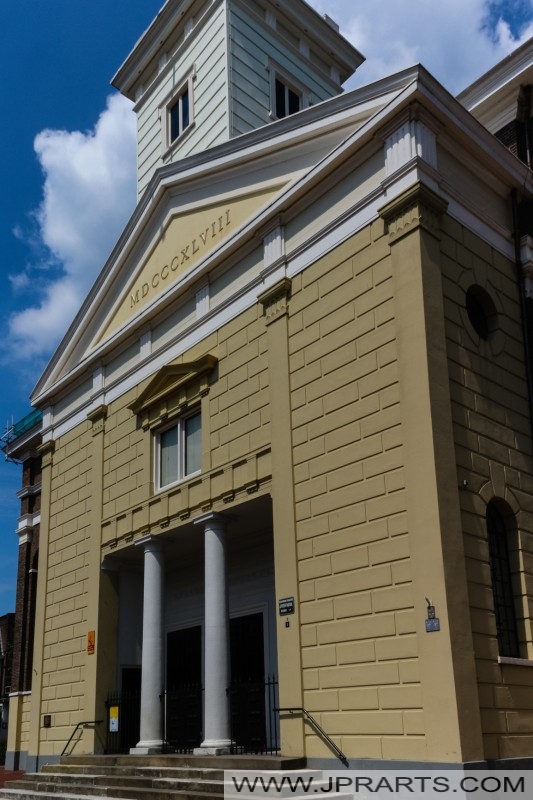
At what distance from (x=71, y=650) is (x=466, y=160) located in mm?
13665

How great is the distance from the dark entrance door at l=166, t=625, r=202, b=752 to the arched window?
663cm

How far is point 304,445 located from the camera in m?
14.2

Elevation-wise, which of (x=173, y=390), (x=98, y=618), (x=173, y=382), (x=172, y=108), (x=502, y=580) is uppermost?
(x=172, y=108)

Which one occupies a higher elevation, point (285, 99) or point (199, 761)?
point (285, 99)

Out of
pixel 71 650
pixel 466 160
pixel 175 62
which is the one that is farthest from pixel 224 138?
pixel 71 650

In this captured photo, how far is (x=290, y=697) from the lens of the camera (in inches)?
523

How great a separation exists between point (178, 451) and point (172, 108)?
10.5 meters

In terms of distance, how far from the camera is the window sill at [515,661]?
1177cm

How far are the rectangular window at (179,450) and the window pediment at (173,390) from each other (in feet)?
Answer: 0.98

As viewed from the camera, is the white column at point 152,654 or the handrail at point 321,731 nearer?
the handrail at point 321,731

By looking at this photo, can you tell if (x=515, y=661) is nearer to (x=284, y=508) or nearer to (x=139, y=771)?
(x=284, y=508)

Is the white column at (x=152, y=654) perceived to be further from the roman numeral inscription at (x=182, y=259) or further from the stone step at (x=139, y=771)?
the roman numeral inscription at (x=182, y=259)

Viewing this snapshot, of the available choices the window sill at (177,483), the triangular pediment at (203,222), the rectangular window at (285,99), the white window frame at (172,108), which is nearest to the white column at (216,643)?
the window sill at (177,483)

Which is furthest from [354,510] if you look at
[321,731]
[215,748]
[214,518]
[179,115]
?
[179,115]
